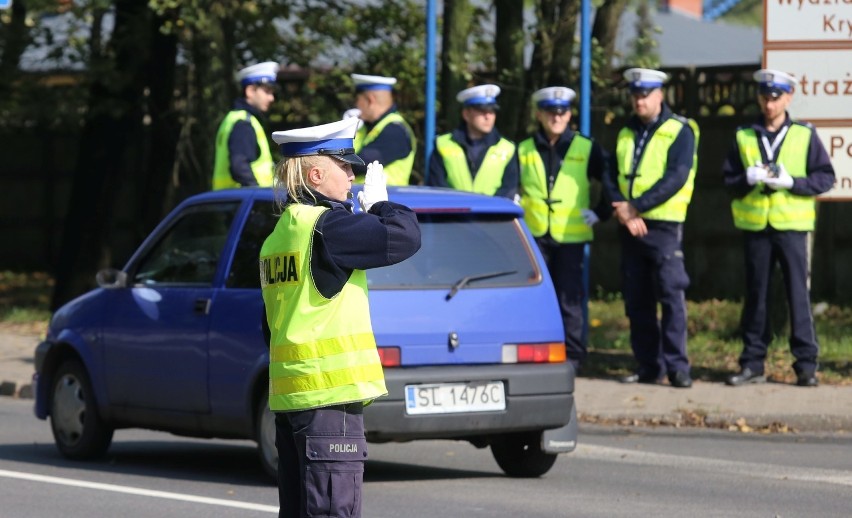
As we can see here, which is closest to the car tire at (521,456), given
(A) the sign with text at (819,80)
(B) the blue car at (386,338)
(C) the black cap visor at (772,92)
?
(B) the blue car at (386,338)

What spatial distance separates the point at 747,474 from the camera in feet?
31.8

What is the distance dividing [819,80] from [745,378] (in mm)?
2390

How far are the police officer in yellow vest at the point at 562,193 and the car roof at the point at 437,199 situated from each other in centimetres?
348

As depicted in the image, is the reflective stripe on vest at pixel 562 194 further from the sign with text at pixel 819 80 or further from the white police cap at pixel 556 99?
the sign with text at pixel 819 80

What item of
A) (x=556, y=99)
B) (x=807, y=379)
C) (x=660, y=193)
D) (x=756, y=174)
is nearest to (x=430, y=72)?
(x=556, y=99)

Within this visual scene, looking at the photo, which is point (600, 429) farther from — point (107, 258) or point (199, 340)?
point (107, 258)

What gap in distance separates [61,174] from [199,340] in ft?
51.4

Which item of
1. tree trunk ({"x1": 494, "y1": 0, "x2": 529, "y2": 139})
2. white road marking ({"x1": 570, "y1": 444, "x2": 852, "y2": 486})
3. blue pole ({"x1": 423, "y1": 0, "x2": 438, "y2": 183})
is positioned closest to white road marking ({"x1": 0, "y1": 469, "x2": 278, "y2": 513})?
white road marking ({"x1": 570, "y1": 444, "x2": 852, "y2": 486})

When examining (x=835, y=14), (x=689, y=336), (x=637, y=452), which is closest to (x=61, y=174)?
(x=689, y=336)

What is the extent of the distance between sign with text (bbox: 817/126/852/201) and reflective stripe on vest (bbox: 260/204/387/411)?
8.26m

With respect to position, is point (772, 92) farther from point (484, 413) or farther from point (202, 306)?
point (202, 306)

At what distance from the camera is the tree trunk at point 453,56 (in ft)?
53.7

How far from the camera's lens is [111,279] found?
1020 centimetres

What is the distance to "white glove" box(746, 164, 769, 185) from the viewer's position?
491 inches
